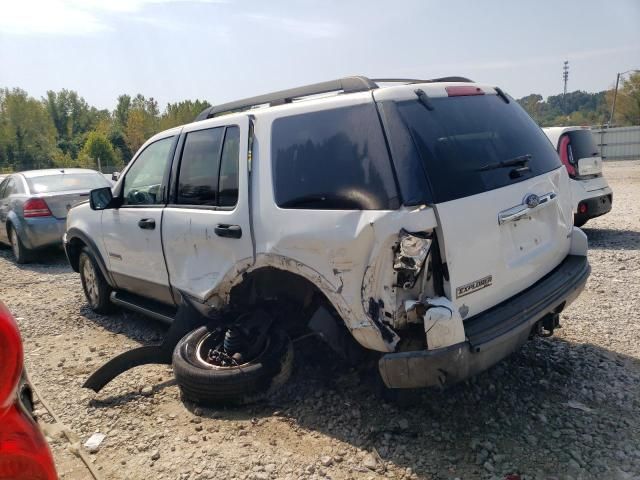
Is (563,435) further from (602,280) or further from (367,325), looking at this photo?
(602,280)

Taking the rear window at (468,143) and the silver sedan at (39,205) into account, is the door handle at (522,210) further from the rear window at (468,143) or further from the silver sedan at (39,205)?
the silver sedan at (39,205)

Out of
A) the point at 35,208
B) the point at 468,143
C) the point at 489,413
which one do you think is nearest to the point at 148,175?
the point at 468,143

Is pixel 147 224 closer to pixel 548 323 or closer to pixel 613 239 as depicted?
pixel 548 323

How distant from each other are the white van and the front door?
18.4 feet

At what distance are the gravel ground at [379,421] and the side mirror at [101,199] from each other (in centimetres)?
137

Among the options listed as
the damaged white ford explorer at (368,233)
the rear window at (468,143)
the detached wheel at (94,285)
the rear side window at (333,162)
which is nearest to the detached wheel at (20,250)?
the detached wheel at (94,285)

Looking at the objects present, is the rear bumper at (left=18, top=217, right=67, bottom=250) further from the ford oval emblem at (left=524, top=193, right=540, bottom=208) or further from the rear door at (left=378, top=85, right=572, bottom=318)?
the ford oval emblem at (left=524, top=193, right=540, bottom=208)

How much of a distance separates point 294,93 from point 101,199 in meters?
2.35

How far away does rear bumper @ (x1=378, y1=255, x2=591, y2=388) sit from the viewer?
264 cm

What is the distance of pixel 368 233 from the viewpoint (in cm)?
273

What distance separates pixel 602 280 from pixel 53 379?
5550 mm

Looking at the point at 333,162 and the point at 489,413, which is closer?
the point at 333,162

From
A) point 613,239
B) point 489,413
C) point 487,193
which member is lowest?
point 613,239

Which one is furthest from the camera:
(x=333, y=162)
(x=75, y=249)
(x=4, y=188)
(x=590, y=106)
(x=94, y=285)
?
(x=590, y=106)
